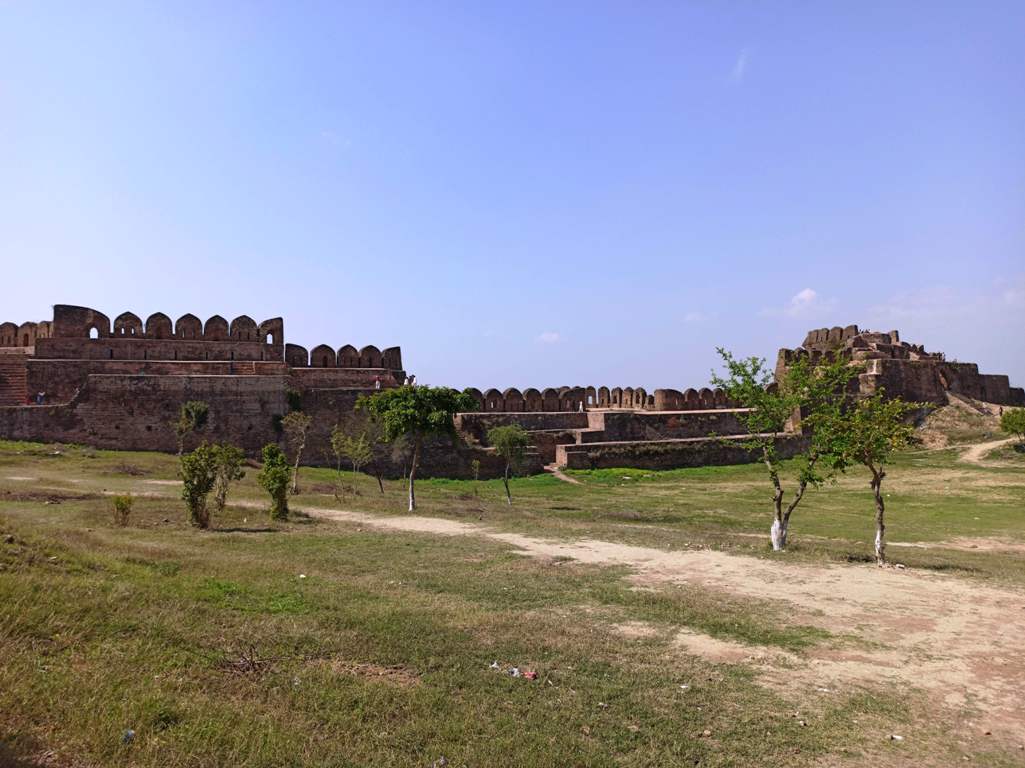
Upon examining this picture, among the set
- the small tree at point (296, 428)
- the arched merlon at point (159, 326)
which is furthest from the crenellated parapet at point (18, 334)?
the small tree at point (296, 428)

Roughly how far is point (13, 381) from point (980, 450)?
118ft

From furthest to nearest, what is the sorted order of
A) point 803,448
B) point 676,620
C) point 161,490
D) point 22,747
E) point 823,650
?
point 803,448 → point 161,490 → point 676,620 → point 823,650 → point 22,747

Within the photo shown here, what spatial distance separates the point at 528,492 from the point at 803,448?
14251mm

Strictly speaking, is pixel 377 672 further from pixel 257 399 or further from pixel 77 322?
pixel 77 322

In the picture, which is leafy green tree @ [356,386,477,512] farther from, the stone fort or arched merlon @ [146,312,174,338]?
arched merlon @ [146,312,174,338]

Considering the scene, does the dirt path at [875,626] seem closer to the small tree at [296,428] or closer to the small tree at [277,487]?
the small tree at [277,487]

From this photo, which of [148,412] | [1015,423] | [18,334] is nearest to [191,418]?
[148,412]

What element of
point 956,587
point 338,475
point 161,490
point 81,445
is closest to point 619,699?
point 956,587

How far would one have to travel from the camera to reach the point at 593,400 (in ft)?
102

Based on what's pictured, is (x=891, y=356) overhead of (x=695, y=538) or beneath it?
overhead

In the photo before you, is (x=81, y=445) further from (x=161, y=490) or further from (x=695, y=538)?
(x=695, y=538)

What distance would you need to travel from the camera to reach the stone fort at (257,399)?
21.0 meters

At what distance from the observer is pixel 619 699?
430cm

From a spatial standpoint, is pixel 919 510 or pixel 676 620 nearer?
pixel 676 620
